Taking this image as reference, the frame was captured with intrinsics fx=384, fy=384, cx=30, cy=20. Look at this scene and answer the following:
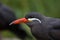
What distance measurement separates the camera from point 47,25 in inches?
345

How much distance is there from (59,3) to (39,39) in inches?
151

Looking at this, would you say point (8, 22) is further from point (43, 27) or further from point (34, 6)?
point (43, 27)

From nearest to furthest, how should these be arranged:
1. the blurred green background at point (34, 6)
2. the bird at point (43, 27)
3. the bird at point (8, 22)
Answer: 1. the bird at point (43, 27)
2. the bird at point (8, 22)
3. the blurred green background at point (34, 6)

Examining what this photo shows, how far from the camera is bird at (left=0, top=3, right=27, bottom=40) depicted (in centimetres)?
1114

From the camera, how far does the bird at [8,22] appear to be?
36.6 ft

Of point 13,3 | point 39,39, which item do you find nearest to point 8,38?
point 13,3

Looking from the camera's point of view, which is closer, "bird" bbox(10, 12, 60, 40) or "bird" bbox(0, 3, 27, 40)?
"bird" bbox(10, 12, 60, 40)

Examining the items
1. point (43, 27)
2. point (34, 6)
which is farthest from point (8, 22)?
point (43, 27)

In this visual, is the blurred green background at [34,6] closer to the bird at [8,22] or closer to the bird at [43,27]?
the bird at [8,22]

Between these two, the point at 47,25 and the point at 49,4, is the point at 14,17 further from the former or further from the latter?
the point at 47,25

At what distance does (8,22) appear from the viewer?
11.1 metres

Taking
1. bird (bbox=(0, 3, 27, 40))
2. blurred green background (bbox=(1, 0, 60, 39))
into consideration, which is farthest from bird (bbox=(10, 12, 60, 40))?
blurred green background (bbox=(1, 0, 60, 39))

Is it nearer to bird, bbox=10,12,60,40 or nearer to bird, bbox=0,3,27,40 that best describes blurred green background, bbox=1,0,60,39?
bird, bbox=0,3,27,40

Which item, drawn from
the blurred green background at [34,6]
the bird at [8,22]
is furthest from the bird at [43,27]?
the blurred green background at [34,6]
